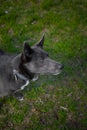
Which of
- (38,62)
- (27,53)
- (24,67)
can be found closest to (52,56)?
(38,62)

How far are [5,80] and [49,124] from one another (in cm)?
139

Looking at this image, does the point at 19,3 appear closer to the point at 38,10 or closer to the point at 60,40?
the point at 38,10

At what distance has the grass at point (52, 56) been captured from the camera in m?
5.04

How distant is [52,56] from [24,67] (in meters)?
1.92

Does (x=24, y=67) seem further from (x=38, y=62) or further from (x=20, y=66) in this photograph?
(x=38, y=62)

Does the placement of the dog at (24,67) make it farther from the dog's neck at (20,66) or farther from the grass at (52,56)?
the grass at (52,56)

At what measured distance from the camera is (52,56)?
19.7 ft

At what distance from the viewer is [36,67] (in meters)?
4.28

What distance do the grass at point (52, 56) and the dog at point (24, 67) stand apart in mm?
822

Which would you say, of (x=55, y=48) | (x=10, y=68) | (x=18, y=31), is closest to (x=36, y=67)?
(x=10, y=68)

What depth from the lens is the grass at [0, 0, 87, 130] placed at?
5039 millimetres

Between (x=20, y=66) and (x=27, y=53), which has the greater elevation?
(x=27, y=53)

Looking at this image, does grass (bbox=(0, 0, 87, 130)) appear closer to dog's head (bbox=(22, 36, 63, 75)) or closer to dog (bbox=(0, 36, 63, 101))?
dog (bbox=(0, 36, 63, 101))

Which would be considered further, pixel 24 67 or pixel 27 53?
pixel 24 67
